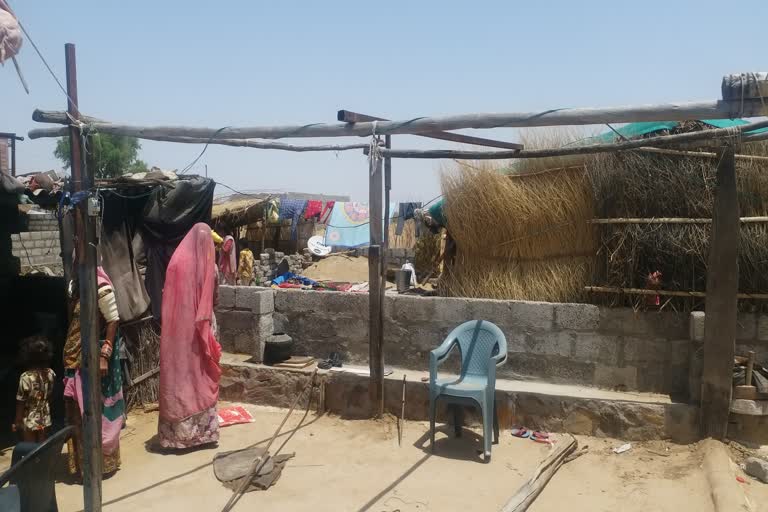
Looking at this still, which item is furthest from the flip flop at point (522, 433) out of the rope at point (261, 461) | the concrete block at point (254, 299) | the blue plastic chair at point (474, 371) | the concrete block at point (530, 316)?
the concrete block at point (254, 299)

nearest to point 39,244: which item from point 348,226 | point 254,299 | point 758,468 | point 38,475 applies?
point 348,226

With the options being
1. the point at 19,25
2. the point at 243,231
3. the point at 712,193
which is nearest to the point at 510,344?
the point at 712,193

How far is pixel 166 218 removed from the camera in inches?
252

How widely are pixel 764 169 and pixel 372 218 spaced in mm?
3671

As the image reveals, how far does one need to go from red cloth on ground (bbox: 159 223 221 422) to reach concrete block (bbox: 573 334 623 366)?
362 centimetres

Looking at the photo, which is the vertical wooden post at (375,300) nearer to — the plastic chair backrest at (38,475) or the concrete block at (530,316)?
the concrete block at (530,316)

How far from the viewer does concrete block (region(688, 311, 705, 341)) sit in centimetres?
539

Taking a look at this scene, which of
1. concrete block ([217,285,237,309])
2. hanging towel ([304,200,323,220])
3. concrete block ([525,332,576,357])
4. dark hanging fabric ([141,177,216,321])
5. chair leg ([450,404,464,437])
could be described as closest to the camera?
chair leg ([450,404,464,437])

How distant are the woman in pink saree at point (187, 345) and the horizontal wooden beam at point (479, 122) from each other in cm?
129

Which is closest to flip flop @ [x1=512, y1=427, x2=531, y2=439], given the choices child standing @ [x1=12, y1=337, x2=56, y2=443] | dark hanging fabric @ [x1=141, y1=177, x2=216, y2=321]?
dark hanging fabric @ [x1=141, y1=177, x2=216, y2=321]

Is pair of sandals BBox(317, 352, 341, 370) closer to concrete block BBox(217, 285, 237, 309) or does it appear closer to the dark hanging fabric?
concrete block BBox(217, 285, 237, 309)

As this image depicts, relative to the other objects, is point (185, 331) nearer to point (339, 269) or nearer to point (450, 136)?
point (450, 136)

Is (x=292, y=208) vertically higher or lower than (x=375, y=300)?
higher

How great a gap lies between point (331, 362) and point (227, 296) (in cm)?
154
